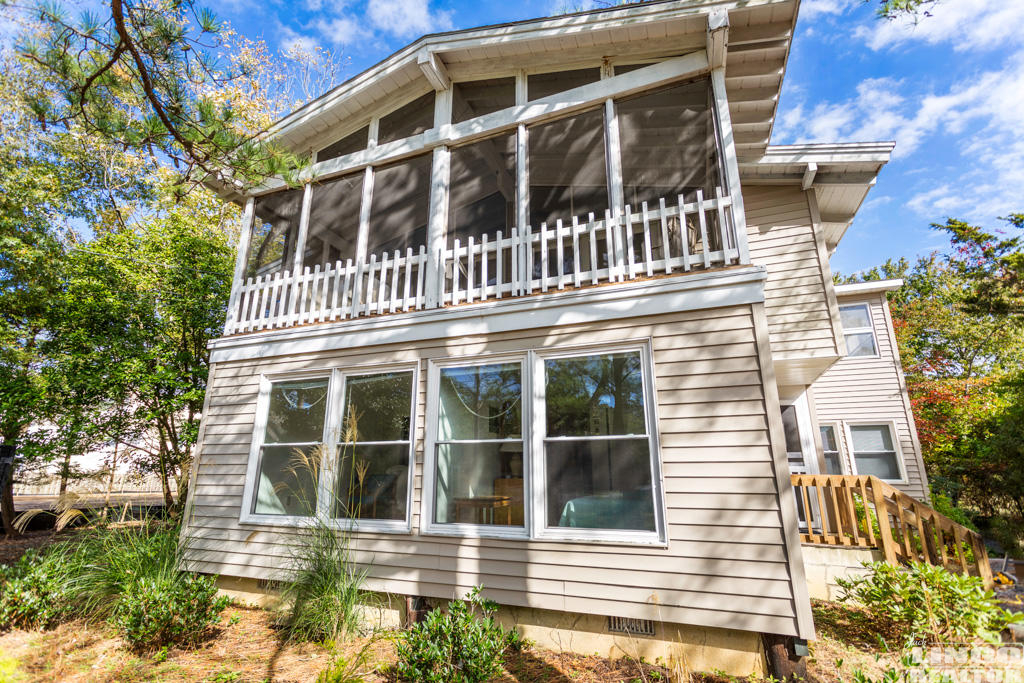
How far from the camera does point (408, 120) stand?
21.1 feet

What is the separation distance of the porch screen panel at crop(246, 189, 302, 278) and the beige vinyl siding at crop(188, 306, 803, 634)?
11.8ft

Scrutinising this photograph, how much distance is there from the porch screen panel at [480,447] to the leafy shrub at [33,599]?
3581 mm

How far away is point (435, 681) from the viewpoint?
3205mm

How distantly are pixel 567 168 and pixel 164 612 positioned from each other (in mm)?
6578

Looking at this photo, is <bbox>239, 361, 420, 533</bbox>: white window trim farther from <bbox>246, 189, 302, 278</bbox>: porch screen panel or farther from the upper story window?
the upper story window

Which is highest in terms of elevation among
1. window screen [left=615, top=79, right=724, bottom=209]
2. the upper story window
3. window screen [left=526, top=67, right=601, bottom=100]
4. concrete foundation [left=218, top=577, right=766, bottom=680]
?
window screen [left=526, top=67, right=601, bottom=100]

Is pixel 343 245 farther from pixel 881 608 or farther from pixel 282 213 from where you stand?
pixel 881 608

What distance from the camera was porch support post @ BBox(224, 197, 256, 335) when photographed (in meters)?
6.36

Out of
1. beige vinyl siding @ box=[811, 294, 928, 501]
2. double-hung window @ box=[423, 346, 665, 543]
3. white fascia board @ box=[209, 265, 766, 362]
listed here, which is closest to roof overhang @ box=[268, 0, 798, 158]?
white fascia board @ box=[209, 265, 766, 362]

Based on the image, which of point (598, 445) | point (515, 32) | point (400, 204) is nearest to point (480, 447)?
point (598, 445)

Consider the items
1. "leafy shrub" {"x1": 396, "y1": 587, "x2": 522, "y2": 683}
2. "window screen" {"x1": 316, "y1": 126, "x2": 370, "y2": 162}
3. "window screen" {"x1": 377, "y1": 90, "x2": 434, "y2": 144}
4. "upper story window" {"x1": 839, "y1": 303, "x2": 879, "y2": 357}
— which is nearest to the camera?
"leafy shrub" {"x1": 396, "y1": 587, "x2": 522, "y2": 683}

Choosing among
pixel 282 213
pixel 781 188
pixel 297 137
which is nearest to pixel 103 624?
pixel 282 213

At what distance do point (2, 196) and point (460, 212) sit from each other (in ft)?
30.8

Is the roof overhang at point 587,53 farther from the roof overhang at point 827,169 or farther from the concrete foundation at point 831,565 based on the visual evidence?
the concrete foundation at point 831,565
